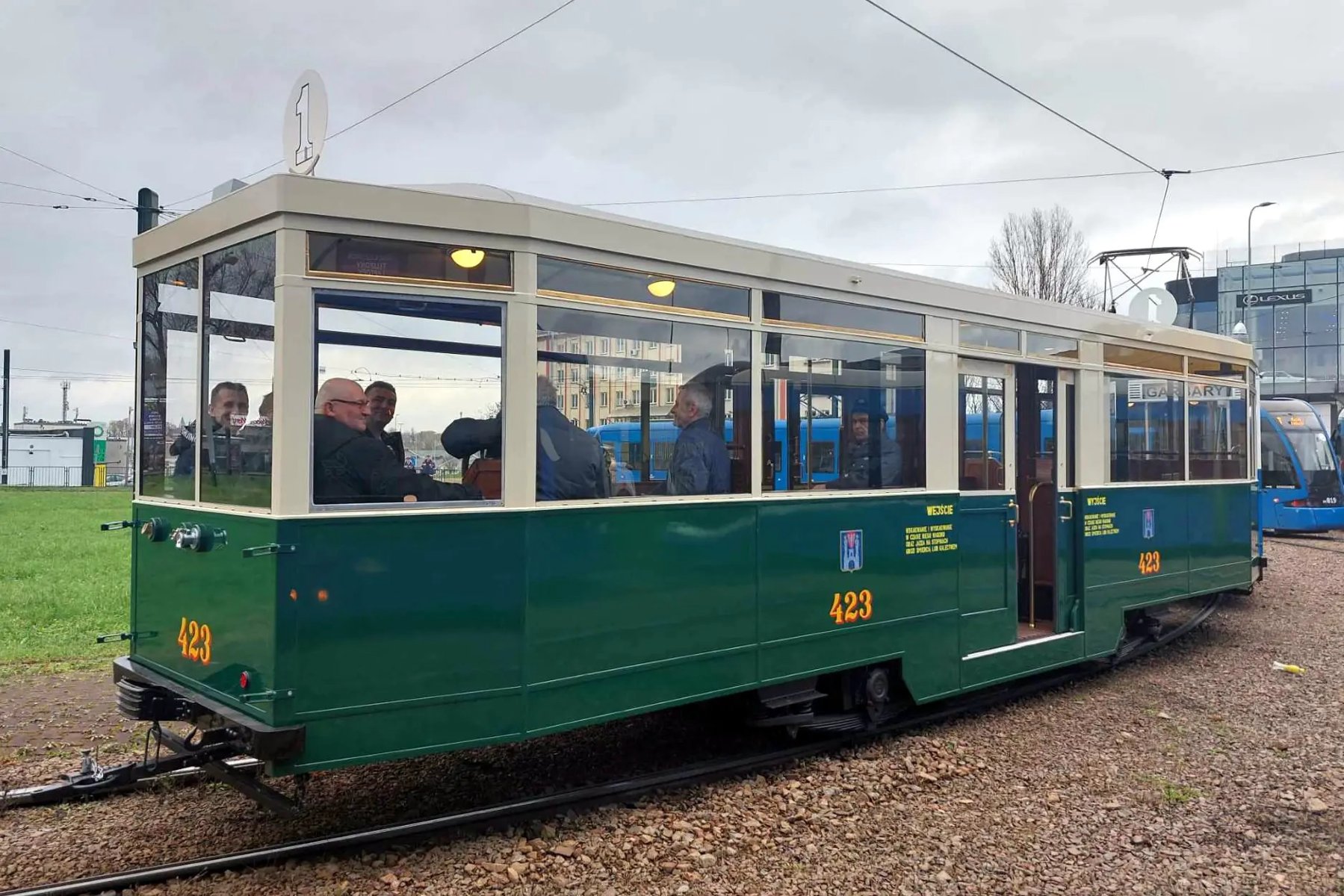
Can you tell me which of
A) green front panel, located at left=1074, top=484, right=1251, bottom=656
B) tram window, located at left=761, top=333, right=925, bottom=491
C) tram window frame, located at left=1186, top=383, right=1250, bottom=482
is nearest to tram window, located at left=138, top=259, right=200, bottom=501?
Answer: tram window, located at left=761, top=333, right=925, bottom=491

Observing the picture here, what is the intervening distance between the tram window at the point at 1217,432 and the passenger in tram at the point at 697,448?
214 inches

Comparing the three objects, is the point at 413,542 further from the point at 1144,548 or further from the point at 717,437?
the point at 1144,548

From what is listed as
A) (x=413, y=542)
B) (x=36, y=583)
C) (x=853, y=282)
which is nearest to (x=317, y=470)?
(x=413, y=542)

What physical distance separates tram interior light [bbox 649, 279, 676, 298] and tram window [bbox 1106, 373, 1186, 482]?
14.1ft

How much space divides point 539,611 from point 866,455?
235cm

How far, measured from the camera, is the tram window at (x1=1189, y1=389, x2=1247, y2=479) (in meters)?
8.62

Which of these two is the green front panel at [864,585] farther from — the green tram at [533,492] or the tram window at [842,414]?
the tram window at [842,414]

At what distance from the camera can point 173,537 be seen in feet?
14.7

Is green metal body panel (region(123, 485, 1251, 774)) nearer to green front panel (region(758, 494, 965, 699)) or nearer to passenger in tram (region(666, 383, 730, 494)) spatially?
green front panel (region(758, 494, 965, 699))

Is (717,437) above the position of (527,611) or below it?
above

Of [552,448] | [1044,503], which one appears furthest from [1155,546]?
[552,448]

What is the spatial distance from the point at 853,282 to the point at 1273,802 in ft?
11.4

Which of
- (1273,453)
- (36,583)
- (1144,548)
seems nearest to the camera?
(1144,548)

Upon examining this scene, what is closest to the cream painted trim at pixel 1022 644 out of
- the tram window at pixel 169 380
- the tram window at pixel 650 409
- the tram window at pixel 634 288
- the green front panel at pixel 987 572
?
the green front panel at pixel 987 572
